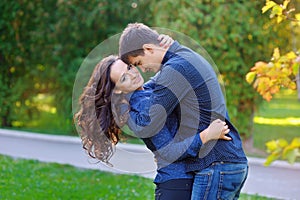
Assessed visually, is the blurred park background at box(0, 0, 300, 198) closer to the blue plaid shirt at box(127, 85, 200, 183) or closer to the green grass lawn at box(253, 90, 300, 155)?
the green grass lawn at box(253, 90, 300, 155)

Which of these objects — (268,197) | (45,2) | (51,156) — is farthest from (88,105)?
(45,2)

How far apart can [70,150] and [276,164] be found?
10.3ft

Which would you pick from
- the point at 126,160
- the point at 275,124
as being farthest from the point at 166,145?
the point at 275,124

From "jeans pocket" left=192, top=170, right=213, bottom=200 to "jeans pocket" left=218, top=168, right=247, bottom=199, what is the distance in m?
0.06

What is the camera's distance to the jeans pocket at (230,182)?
2801mm

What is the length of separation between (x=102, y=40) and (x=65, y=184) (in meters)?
4.54

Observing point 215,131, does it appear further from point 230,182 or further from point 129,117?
point 129,117

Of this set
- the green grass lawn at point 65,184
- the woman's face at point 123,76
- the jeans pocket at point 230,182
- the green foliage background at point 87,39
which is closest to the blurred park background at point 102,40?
the green foliage background at point 87,39

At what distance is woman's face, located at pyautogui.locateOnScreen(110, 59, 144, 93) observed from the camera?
2855 millimetres

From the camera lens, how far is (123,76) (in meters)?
2.86

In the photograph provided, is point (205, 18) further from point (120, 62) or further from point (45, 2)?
point (120, 62)

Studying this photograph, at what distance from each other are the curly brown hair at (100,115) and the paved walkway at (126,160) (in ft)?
1.16

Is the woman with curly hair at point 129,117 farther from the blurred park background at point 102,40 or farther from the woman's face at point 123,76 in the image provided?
the blurred park background at point 102,40

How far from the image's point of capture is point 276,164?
7.10 metres
